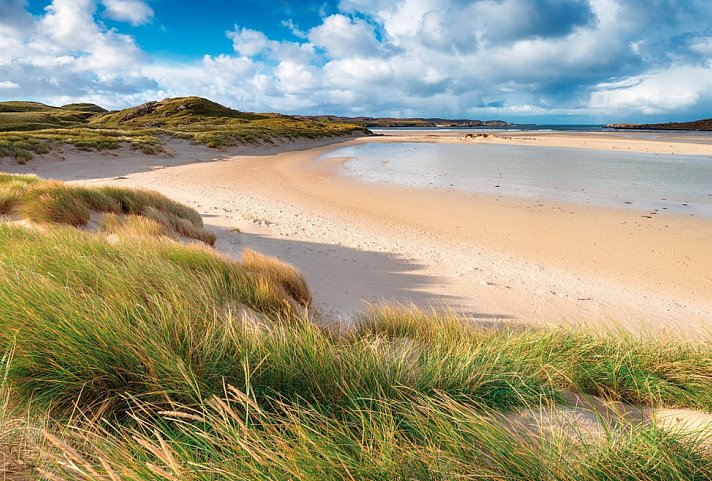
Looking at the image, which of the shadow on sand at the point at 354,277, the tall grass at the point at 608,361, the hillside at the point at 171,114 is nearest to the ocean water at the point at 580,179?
the shadow on sand at the point at 354,277

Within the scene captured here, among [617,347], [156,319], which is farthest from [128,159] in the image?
[617,347]

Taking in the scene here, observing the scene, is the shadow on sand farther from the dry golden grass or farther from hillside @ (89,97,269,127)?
hillside @ (89,97,269,127)

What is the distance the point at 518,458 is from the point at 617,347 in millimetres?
1833

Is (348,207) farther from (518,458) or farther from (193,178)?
(518,458)

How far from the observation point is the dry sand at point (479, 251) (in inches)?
211

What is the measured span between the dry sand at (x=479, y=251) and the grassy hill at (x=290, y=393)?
1.70 m

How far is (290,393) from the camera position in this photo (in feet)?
6.09

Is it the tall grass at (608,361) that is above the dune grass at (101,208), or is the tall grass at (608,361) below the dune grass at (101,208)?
below

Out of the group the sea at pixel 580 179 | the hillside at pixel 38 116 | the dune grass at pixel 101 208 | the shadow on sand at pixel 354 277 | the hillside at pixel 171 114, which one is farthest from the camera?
the hillside at pixel 171 114

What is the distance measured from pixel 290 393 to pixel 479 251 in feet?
22.3

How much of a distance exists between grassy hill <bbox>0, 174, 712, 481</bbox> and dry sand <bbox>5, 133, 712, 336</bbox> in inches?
66.8

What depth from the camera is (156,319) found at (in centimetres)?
217

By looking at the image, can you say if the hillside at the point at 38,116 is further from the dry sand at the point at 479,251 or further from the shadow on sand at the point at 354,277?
the shadow on sand at the point at 354,277

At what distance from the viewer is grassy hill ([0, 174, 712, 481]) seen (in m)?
1.32
